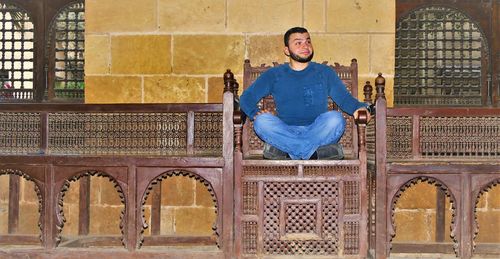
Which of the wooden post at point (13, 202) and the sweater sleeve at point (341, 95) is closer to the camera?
the sweater sleeve at point (341, 95)

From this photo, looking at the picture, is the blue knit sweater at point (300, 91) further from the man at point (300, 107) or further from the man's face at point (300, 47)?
the man's face at point (300, 47)

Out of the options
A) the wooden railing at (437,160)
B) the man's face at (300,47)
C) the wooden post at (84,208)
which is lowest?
the wooden post at (84,208)

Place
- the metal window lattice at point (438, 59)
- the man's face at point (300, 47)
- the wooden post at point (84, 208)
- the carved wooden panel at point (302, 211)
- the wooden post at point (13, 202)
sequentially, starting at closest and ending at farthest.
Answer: the carved wooden panel at point (302, 211) → the man's face at point (300, 47) → the wooden post at point (84, 208) → the wooden post at point (13, 202) → the metal window lattice at point (438, 59)

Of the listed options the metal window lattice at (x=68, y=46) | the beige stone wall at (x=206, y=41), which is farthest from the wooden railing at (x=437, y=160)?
the metal window lattice at (x=68, y=46)

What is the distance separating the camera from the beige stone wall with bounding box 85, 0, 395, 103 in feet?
16.3

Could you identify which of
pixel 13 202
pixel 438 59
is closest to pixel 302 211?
pixel 438 59

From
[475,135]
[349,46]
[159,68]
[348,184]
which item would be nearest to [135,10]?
[159,68]

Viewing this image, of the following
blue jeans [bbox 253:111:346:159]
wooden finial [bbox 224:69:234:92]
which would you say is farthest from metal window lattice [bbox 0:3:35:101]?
blue jeans [bbox 253:111:346:159]

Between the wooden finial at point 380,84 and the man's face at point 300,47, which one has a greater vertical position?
the man's face at point 300,47

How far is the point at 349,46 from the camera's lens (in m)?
4.97

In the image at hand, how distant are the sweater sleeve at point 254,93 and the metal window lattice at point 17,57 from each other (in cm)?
278

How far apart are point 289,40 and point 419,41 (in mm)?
1943

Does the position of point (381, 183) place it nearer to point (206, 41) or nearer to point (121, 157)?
point (121, 157)

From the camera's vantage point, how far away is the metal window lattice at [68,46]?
555cm
